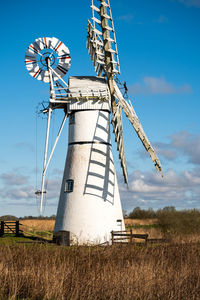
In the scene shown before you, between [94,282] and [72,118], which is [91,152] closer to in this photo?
[72,118]

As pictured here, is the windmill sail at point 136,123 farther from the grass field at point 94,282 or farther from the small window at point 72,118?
the grass field at point 94,282

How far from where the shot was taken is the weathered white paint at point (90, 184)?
23.0 meters

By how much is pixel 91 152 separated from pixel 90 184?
1.91 meters

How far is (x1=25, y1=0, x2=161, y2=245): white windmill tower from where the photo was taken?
2305 centimetres

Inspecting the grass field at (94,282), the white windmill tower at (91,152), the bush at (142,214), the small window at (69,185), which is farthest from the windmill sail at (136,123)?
the bush at (142,214)

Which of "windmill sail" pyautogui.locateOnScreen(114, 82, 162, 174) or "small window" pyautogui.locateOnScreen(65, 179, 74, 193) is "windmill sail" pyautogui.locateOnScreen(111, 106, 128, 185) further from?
"small window" pyautogui.locateOnScreen(65, 179, 74, 193)

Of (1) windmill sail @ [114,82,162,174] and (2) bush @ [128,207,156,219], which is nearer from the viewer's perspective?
(1) windmill sail @ [114,82,162,174]

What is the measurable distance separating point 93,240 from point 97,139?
19.3ft

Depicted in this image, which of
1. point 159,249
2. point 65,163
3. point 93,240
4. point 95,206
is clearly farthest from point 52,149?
point 159,249

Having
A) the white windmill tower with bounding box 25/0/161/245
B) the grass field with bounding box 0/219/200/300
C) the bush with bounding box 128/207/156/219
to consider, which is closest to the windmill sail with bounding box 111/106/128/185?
the white windmill tower with bounding box 25/0/161/245

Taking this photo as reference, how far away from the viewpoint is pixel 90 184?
76.7ft

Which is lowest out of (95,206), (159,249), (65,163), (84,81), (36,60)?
(159,249)

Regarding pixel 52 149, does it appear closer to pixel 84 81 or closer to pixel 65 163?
pixel 65 163

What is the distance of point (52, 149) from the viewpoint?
24.0 metres
